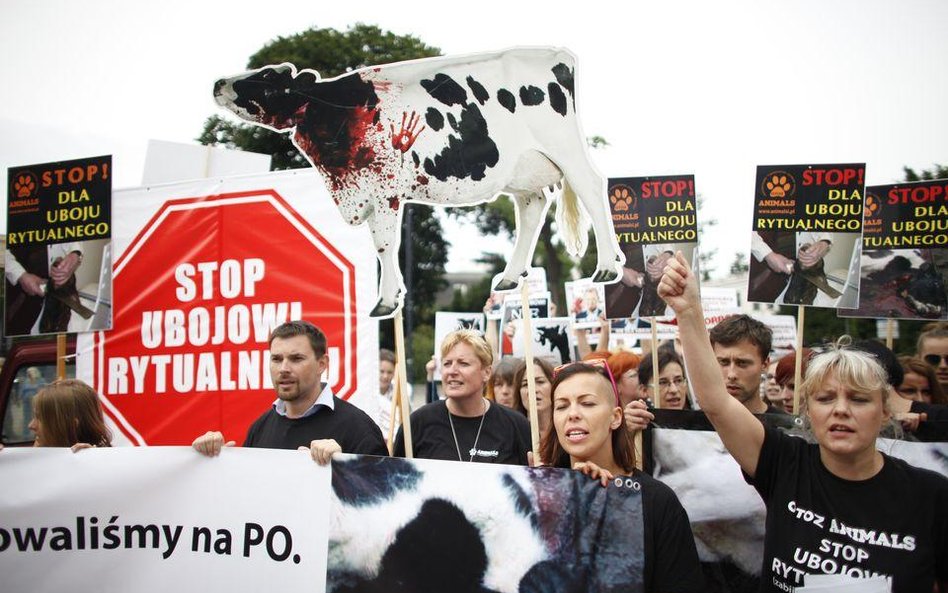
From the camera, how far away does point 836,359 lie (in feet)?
7.43

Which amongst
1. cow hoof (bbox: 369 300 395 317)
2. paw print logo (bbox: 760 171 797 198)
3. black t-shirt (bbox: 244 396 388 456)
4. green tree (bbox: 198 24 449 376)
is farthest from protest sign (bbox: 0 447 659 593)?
green tree (bbox: 198 24 449 376)

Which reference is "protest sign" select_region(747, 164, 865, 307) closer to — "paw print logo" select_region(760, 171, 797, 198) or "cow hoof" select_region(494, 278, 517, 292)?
"paw print logo" select_region(760, 171, 797, 198)

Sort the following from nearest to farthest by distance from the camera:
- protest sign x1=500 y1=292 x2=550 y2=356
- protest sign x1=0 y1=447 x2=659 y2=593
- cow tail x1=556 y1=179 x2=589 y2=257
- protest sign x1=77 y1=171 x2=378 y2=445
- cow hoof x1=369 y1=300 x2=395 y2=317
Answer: protest sign x1=0 y1=447 x2=659 y2=593 → cow hoof x1=369 y1=300 x2=395 y2=317 → cow tail x1=556 y1=179 x2=589 y2=257 → protest sign x1=77 y1=171 x2=378 y2=445 → protest sign x1=500 y1=292 x2=550 y2=356

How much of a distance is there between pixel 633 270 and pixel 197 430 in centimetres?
318

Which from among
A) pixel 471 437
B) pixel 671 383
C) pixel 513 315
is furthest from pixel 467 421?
pixel 513 315

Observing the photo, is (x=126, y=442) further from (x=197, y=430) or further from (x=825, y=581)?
(x=825, y=581)

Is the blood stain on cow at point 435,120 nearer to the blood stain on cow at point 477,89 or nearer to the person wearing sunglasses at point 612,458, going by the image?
the blood stain on cow at point 477,89

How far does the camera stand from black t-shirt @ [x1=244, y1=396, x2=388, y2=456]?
127 inches

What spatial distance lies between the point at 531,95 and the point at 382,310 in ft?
3.97

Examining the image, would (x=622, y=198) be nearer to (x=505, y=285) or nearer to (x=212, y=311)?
(x=505, y=285)

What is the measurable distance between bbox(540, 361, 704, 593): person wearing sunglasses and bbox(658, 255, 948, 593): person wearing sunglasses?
0.28 m

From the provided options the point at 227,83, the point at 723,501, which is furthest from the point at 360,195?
the point at 723,501

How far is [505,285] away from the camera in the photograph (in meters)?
3.62

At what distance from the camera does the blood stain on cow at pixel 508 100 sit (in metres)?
3.58
